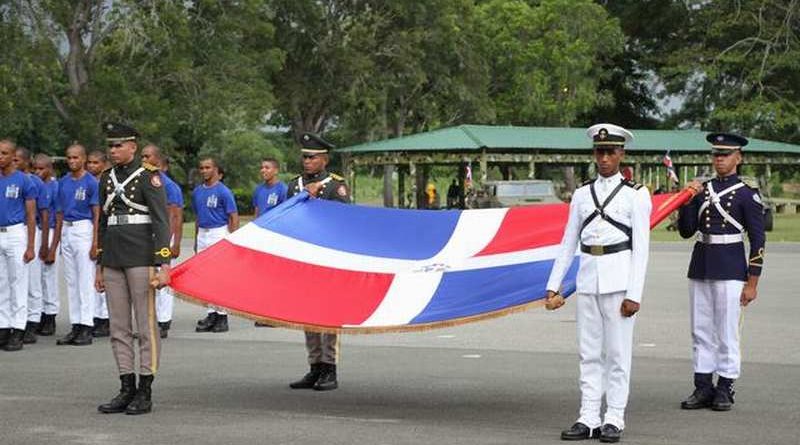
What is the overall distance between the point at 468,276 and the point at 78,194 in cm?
556

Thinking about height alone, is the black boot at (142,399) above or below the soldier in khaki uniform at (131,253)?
below

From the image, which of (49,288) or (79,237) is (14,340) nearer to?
Answer: (79,237)

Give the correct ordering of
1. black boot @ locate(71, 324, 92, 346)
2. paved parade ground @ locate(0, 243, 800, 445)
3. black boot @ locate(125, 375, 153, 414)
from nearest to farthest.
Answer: paved parade ground @ locate(0, 243, 800, 445), black boot @ locate(125, 375, 153, 414), black boot @ locate(71, 324, 92, 346)

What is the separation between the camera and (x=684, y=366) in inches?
481

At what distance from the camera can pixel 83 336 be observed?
46.8ft

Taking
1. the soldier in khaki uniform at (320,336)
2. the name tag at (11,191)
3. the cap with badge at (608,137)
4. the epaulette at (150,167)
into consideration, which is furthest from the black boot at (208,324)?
the cap with badge at (608,137)

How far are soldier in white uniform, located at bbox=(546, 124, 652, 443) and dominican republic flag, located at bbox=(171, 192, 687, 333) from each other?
81 centimetres

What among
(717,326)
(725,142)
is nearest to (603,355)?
(717,326)

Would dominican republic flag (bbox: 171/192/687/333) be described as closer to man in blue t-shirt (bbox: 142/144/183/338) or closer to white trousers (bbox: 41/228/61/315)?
man in blue t-shirt (bbox: 142/144/183/338)

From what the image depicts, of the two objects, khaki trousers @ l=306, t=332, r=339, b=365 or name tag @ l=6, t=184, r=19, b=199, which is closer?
khaki trousers @ l=306, t=332, r=339, b=365

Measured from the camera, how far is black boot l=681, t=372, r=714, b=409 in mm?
9906

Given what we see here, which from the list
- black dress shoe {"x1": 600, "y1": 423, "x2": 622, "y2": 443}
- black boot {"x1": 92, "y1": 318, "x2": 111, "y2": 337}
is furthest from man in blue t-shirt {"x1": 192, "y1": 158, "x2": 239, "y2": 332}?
black dress shoe {"x1": 600, "y1": 423, "x2": 622, "y2": 443}

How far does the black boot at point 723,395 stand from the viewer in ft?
32.2

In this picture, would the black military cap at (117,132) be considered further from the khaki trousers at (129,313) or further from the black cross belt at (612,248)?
the black cross belt at (612,248)
